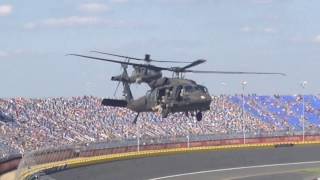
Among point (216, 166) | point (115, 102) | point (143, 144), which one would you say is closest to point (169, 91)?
point (115, 102)

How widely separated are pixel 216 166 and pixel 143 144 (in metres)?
10.2

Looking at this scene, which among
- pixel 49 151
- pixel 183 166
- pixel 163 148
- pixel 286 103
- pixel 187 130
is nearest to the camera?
pixel 49 151

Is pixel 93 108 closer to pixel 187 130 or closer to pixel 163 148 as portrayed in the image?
pixel 187 130

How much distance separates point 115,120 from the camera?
3531 inches

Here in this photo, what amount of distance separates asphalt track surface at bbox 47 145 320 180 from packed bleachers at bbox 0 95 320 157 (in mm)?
10670

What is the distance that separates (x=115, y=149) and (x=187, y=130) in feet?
91.4

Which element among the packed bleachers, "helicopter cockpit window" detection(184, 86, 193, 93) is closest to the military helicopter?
"helicopter cockpit window" detection(184, 86, 193, 93)

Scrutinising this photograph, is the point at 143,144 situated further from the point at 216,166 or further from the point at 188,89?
the point at 188,89

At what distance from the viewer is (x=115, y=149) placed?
66.6 metres

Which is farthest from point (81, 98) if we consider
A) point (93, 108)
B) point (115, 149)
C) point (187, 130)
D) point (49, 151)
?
point (49, 151)

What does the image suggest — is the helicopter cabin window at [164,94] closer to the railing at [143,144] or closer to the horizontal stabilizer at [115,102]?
the horizontal stabilizer at [115,102]

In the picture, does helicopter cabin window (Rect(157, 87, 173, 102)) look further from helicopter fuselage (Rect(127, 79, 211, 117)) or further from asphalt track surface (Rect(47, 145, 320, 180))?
asphalt track surface (Rect(47, 145, 320, 180))

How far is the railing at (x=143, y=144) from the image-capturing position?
50.4 metres

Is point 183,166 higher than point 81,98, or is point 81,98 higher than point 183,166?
point 81,98
